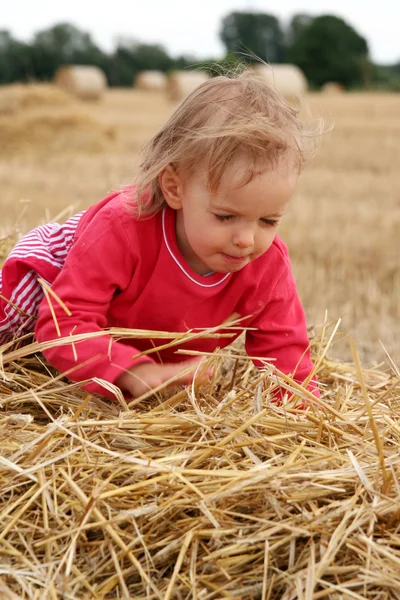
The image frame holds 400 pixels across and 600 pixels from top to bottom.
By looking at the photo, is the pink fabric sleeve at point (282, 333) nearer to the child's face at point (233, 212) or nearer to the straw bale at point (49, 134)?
the child's face at point (233, 212)

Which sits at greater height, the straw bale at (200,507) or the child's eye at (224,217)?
the child's eye at (224,217)

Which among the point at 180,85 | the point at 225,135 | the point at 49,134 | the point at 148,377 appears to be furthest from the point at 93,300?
the point at 180,85

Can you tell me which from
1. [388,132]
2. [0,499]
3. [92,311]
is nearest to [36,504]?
[0,499]

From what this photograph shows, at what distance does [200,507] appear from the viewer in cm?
149

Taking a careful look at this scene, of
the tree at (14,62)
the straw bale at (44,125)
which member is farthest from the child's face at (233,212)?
the tree at (14,62)

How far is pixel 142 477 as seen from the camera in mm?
1595

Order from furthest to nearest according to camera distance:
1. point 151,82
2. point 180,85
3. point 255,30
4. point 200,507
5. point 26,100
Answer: point 255,30, point 151,82, point 180,85, point 26,100, point 200,507

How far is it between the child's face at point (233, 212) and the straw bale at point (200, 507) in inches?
17.6

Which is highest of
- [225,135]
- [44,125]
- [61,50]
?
[225,135]

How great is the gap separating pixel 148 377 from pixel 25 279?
0.60 m

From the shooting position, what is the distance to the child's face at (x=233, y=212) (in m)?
1.98

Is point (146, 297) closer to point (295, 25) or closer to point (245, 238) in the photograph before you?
point (245, 238)

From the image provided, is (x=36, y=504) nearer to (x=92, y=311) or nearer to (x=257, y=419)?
(x=257, y=419)

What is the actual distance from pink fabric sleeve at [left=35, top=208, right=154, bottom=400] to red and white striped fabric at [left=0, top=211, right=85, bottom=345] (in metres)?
0.19
